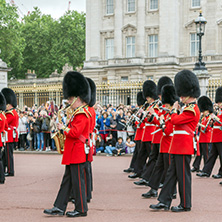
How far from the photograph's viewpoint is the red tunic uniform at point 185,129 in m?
6.07

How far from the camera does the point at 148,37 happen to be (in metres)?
34.0

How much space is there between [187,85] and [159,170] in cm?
158

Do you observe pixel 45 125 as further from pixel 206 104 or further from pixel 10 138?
pixel 206 104

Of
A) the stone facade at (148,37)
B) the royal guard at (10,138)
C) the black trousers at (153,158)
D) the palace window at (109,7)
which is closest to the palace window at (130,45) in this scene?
the stone facade at (148,37)

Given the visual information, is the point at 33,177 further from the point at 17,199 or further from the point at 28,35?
the point at 28,35

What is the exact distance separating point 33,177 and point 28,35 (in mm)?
37414

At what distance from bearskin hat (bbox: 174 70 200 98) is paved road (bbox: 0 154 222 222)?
1.58 meters

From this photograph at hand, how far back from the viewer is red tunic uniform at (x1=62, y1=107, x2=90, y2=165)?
229 inches

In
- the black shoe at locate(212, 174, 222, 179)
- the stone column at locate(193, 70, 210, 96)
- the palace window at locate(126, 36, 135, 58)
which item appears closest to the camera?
the black shoe at locate(212, 174, 222, 179)

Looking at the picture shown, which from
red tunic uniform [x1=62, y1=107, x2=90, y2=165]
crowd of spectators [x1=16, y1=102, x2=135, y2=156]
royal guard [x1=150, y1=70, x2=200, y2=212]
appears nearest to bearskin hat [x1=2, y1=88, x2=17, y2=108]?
crowd of spectators [x1=16, y1=102, x2=135, y2=156]

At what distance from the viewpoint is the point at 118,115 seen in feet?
50.0

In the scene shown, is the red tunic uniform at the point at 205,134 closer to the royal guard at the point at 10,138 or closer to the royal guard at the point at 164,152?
the royal guard at the point at 164,152

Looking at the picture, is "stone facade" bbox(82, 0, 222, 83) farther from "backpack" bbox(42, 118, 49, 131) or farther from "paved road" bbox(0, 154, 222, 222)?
"paved road" bbox(0, 154, 222, 222)

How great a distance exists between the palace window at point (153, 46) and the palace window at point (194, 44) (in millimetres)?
2517
